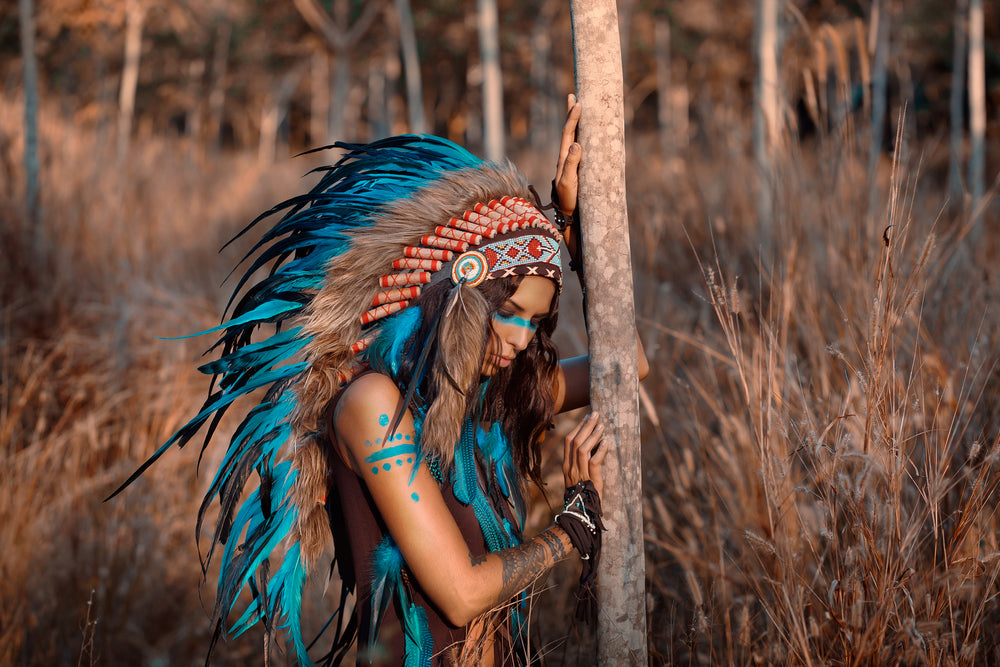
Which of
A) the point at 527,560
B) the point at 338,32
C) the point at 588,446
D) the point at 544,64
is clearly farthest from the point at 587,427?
the point at 544,64

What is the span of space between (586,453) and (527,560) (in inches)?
9.5

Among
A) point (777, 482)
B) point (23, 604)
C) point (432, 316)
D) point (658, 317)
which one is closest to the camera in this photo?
point (432, 316)

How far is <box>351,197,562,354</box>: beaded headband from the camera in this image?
1.44 metres

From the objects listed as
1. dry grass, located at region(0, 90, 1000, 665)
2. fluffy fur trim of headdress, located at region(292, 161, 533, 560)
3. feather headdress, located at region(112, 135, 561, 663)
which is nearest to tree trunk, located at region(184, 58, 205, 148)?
dry grass, located at region(0, 90, 1000, 665)

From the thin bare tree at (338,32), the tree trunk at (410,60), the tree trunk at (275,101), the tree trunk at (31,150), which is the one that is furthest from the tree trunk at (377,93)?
the tree trunk at (31,150)

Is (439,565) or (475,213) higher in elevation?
(475,213)

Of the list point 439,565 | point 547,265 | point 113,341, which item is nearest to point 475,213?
point 547,265

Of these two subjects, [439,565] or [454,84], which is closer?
[439,565]

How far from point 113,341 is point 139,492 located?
3.26ft

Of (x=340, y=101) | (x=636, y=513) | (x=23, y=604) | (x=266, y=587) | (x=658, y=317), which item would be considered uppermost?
(x=340, y=101)

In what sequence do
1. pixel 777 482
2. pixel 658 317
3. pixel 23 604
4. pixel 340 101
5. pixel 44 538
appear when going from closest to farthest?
pixel 777 482, pixel 23 604, pixel 44 538, pixel 658 317, pixel 340 101

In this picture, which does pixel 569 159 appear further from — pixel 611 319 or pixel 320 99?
pixel 320 99

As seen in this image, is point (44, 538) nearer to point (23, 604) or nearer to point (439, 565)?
point (23, 604)

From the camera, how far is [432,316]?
54.7 inches
